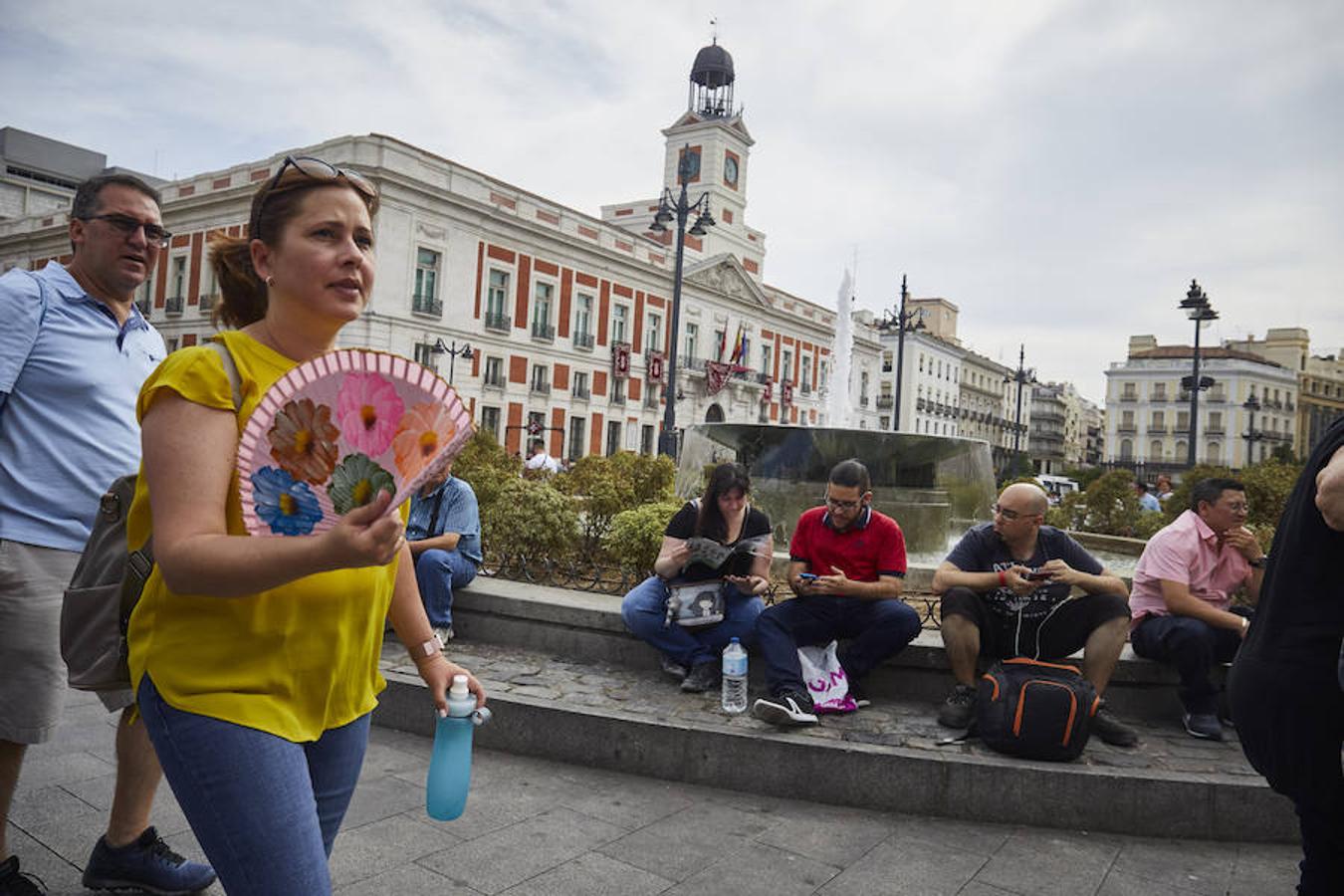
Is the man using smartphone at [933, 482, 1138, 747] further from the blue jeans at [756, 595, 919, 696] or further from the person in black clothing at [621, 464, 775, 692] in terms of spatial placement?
the person in black clothing at [621, 464, 775, 692]

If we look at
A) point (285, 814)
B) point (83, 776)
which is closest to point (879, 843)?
point (285, 814)

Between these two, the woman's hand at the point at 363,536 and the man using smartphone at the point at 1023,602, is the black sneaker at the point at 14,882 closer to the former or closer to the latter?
the woman's hand at the point at 363,536

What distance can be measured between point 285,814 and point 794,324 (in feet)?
165

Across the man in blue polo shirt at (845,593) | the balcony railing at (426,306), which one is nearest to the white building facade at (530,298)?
the balcony railing at (426,306)

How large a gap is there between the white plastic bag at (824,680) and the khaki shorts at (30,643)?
112 inches

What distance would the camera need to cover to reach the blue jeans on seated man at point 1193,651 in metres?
4.09

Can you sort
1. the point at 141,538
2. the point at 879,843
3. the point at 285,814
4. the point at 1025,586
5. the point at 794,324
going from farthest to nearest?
the point at 794,324 → the point at 1025,586 → the point at 879,843 → the point at 141,538 → the point at 285,814

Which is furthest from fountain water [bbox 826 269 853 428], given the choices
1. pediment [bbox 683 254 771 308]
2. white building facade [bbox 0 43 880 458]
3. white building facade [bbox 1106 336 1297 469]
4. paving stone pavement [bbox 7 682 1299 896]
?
white building facade [bbox 1106 336 1297 469]

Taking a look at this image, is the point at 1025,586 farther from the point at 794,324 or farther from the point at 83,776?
the point at 794,324

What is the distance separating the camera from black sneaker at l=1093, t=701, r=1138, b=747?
3852 millimetres

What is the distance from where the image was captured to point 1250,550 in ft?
14.0

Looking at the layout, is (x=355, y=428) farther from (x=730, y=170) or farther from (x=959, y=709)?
(x=730, y=170)

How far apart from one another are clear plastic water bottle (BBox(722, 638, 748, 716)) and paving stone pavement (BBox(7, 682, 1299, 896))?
1.80 feet

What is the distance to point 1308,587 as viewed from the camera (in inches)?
74.6
